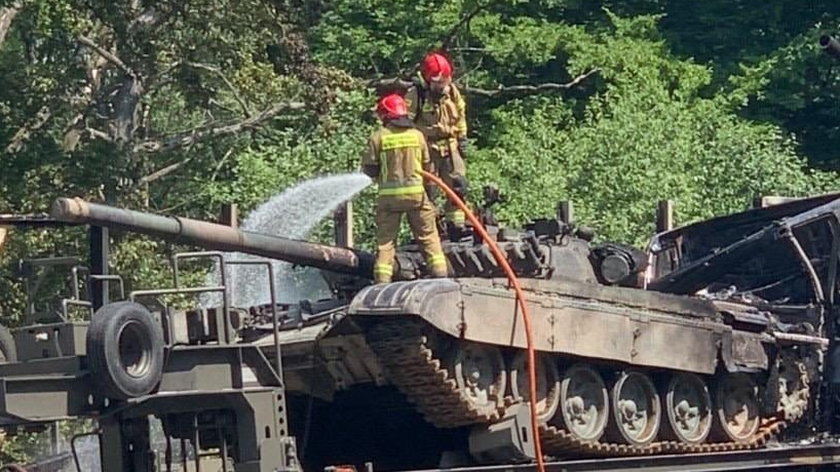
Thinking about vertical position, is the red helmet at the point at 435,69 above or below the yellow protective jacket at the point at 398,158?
above

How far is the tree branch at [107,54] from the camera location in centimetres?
2564

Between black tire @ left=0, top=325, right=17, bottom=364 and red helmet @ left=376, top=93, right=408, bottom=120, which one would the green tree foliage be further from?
black tire @ left=0, top=325, right=17, bottom=364

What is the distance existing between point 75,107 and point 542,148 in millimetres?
6069

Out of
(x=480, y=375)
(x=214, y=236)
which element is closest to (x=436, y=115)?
(x=480, y=375)

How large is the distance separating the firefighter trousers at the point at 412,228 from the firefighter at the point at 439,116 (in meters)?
0.57

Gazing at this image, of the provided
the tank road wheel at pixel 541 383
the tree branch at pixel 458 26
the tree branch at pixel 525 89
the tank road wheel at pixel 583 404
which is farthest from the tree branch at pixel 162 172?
the tank road wheel at pixel 541 383

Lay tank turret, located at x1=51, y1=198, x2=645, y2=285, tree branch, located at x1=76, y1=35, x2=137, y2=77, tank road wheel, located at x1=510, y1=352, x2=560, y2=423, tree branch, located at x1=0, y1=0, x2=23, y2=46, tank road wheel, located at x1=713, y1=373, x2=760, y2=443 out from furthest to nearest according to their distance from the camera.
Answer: tree branch, located at x1=0, y1=0, x2=23, y2=46 → tree branch, located at x1=76, y1=35, x2=137, y2=77 → tank road wheel, located at x1=713, y1=373, x2=760, y2=443 → tank road wheel, located at x1=510, y1=352, x2=560, y2=423 → tank turret, located at x1=51, y1=198, x2=645, y2=285

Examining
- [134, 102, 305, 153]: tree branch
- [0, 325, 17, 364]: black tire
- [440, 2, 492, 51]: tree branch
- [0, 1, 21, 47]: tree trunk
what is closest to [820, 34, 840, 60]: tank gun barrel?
[0, 325, 17, 364]: black tire

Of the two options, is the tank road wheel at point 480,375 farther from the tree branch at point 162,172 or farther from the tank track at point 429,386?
the tree branch at point 162,172

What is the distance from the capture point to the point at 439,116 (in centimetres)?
1588

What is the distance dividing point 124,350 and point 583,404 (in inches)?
151

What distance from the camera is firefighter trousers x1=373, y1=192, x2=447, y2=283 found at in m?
15.2

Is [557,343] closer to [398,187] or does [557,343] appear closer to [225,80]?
[398,187]

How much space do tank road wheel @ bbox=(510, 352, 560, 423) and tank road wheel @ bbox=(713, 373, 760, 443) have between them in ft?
6.43
